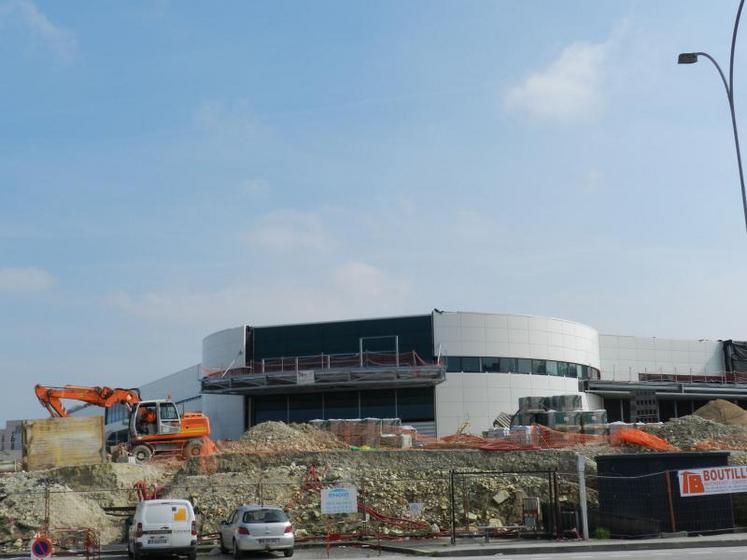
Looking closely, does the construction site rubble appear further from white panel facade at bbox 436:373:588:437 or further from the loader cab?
white panel facade at bbox 436:373:588:437

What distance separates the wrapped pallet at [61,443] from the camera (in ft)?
123

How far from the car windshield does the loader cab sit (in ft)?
65.0

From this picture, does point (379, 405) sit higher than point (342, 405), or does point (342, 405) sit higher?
point (342, 405)

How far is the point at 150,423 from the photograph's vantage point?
4109 cm

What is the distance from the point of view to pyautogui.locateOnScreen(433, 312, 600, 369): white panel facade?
188 feet

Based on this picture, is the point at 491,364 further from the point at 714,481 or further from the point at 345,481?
the point at 714,481

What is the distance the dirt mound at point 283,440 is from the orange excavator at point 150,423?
1826 millimetres

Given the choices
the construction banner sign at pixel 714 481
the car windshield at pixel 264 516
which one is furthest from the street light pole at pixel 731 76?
the car windshield at pixel 264 516

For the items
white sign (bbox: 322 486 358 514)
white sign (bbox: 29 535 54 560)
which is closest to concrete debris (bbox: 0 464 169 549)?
white sign (bbox: 322 486 358 514)

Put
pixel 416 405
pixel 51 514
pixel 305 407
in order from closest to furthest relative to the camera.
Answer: pixel 51 514 → pixel 416 405 → pixel 305 407

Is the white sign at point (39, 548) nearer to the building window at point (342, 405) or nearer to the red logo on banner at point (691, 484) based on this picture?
the red logo on banner at point (691, 484)

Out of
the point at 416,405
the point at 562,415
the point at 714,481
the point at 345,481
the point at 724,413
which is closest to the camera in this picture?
the point at 714,481

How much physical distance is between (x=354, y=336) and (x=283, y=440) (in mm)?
14603

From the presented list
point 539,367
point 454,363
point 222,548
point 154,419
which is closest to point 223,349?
point 454,363
